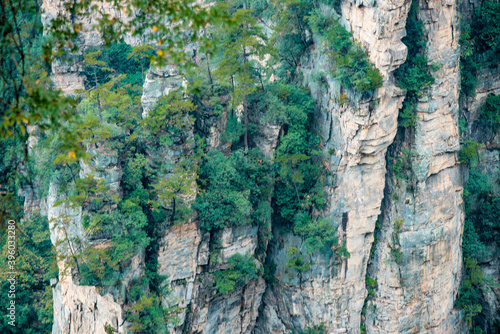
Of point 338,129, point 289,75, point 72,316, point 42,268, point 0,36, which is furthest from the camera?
point 42,268

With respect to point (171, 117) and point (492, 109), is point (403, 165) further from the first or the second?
point (171, 117)

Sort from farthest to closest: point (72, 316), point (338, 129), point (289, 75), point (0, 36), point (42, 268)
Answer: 1. point (42, 268)
2. point (289, 75)
3. point (338, 129)
4. point (72, 316)
5. point (0, 36)

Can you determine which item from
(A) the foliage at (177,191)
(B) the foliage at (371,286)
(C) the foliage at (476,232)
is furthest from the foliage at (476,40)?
(A) the foliage at (177,191)

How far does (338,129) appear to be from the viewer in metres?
19.8

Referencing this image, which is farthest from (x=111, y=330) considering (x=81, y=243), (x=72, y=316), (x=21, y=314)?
(x=21, y=314)

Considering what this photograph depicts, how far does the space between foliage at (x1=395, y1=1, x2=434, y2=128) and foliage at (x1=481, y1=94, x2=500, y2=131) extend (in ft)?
14.9

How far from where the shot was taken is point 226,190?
18.9 meters

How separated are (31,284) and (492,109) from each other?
75.5 ft

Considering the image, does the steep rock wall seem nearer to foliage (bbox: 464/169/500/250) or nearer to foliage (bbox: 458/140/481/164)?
foliage (bbox: 458/140/481/164)

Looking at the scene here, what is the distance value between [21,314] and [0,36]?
18.3 m

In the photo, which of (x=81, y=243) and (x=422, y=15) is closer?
(x=81, y=243)

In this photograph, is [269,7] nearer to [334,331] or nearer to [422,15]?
[422,15]

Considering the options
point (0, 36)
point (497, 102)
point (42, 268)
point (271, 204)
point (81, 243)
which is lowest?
point (42, 268)

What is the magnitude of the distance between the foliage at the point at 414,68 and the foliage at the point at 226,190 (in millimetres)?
6627
